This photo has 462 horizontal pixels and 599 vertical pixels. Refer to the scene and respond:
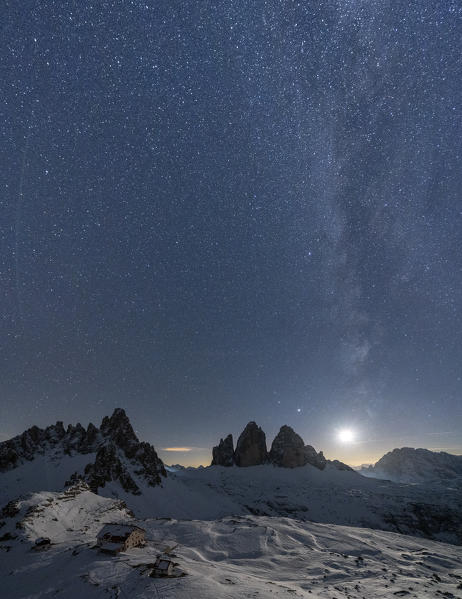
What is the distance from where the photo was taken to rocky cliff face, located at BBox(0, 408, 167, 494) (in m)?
69.2

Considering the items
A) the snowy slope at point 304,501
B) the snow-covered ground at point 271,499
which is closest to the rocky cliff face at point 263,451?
the snowy slope at point 304,501

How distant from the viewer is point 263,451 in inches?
4897

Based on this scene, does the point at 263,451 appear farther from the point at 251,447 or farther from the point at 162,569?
the point at 162,569

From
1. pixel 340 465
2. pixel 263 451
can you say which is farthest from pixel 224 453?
pixel 340 465

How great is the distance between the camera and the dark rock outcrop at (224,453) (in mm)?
124188

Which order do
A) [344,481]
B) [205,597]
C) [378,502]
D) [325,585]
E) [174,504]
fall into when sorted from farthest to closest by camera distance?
[344,481] < [378,502] < [174,504] < [325,585] < [205,597]

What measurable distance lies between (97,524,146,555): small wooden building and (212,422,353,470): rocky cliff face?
10827 cm

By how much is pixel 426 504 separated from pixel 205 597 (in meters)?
98.7

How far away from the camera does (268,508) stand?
244ft

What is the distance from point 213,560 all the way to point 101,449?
57917 mm

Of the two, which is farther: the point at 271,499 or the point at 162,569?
the point at 271,499

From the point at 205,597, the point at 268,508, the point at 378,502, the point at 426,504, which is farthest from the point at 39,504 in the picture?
the point at 426,504

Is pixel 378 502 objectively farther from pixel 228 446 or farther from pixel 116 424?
pixel 116 424

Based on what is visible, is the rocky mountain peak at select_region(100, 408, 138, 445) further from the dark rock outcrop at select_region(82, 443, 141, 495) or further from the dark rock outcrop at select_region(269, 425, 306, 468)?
the dark rock outcrop at select_region(269, 425, 306, 468)
